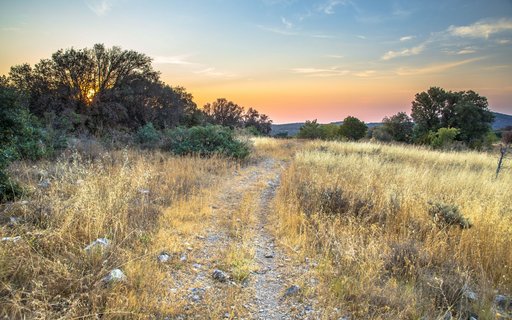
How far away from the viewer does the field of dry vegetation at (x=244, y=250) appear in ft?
9.00

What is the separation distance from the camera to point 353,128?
130 ft

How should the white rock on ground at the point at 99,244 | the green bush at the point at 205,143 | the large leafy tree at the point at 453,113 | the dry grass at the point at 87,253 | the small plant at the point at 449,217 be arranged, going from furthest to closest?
the large leafy tree at the point at 453,113 < the green bush at the point at 205,143 < the small plant at the point at 449,217 < the white rock on ground at the point at 99,244 < the dry grass at the point at 87,253

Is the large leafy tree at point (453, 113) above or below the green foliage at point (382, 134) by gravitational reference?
above

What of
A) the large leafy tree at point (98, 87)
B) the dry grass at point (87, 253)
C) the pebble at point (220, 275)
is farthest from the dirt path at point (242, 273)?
the large leafy tree at point (98, 87)

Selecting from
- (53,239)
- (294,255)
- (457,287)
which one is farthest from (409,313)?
(53,239)

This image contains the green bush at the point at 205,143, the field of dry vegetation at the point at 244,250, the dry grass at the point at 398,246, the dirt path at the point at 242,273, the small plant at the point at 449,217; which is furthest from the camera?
the green bush at the point at 205,143

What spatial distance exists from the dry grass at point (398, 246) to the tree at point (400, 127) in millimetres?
34088

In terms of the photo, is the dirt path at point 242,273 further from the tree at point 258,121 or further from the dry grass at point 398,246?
the tree at point 258,121

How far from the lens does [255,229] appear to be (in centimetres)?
520

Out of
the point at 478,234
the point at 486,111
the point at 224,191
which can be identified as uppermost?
the point at 486,111

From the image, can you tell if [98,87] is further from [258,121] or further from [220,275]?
[258,121]

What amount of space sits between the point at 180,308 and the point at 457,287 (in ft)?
10.5

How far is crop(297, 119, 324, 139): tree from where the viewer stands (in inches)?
1497

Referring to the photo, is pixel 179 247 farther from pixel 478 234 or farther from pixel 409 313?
pixel 478 234
